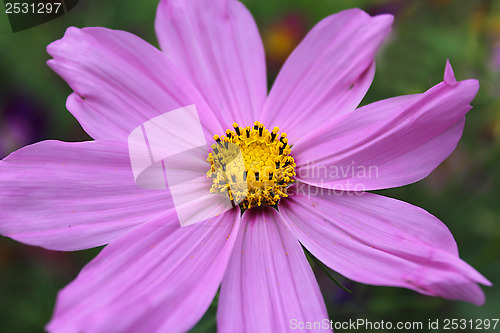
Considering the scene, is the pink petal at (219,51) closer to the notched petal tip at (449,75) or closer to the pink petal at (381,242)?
the pink petal at (381,242)

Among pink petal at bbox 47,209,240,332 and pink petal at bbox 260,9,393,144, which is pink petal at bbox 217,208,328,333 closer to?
pink petal at bbox 47,209,240,332

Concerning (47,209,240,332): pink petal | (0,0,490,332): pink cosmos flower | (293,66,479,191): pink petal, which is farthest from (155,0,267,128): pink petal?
(47,209,240,332): pink petal

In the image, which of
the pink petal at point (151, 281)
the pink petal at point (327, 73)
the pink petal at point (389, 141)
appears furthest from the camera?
the pink petal at point (327, 73)

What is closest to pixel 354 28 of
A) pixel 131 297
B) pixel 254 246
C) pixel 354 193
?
pixel 354 193

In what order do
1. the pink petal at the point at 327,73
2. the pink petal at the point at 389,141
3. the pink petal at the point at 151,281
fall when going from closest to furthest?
the pink petal at the point at 151,281 → the pink petal at the point at 389,141 → the pink petal at the point at 327,73

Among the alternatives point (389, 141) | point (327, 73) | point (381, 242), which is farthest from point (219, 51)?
point (381, 242)

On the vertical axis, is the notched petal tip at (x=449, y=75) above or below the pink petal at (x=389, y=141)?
above

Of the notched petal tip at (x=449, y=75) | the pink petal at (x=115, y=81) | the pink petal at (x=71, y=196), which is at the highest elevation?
the pink petal at (x=115, y=81)

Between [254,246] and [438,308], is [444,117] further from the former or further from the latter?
[438,308]

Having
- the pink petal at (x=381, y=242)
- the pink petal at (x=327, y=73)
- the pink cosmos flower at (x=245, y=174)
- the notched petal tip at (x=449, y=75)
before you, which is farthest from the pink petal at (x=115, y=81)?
the notched petal tip at (x=449, y=75)
